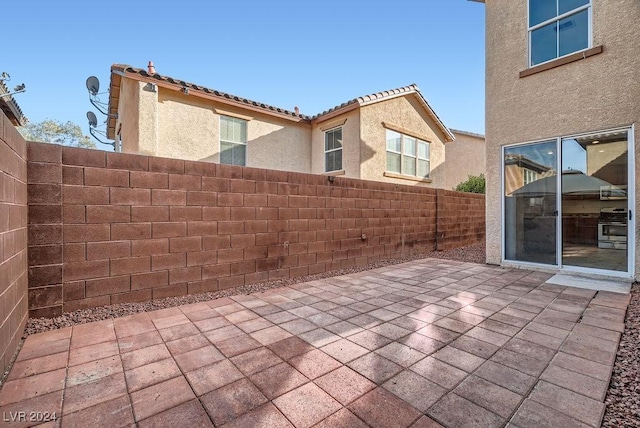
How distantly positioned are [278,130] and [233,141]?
1.80 metres

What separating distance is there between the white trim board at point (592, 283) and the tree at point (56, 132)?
35.0 meters

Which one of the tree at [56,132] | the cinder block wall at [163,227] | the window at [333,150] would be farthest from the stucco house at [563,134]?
the tree at [56,132]

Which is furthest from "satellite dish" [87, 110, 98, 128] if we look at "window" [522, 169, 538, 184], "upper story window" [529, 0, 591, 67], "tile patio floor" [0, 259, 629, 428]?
"window" [522, 169, 538, 184]

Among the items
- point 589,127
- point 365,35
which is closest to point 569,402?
point 589,127

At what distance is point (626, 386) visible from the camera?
85.6 inches

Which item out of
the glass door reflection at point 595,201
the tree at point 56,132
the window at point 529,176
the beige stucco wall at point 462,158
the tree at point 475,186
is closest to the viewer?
the glass door reflection at point 595,201

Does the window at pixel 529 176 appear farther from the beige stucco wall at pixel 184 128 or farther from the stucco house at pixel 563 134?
the beige stucco wall at pixel 184 128

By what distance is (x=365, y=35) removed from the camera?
9.23 meters

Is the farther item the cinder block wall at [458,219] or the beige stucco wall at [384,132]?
the beige stucco wall at [384,132]

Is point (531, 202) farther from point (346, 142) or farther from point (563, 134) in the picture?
point (346, 142)

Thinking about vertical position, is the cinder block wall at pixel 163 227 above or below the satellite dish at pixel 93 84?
below

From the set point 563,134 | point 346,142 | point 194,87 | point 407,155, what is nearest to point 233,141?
point 194,87

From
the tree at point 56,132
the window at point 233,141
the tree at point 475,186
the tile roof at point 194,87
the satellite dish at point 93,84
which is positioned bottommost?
the tree at point 475,186

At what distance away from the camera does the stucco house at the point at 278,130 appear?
24.3ft
